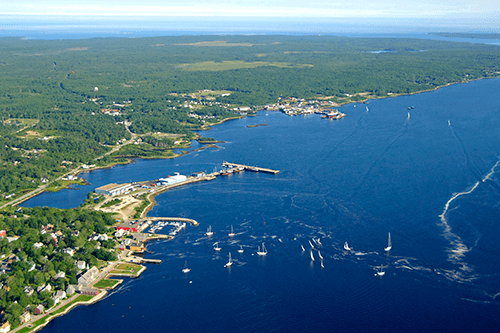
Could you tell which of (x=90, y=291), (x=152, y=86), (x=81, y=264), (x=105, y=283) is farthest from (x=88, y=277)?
(x=152, y=86)

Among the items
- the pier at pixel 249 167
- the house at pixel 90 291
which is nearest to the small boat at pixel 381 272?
the house at pixel 90 291

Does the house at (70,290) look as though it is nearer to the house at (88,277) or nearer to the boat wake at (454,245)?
the house at (88,277)

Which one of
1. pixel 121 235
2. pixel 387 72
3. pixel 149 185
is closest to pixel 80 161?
pixel 149 185

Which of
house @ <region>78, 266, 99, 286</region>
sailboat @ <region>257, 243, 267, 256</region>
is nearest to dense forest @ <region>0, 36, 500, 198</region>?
house @ <region>78, 266, 99, 286</region>

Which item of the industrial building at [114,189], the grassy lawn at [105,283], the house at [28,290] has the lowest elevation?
the grassy lawn at [105,283]

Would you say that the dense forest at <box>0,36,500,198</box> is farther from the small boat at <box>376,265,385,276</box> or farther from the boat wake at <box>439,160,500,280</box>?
the small boat at <box>376,265,385,276</box>

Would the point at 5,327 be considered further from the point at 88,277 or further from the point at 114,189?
the point at 114,189
